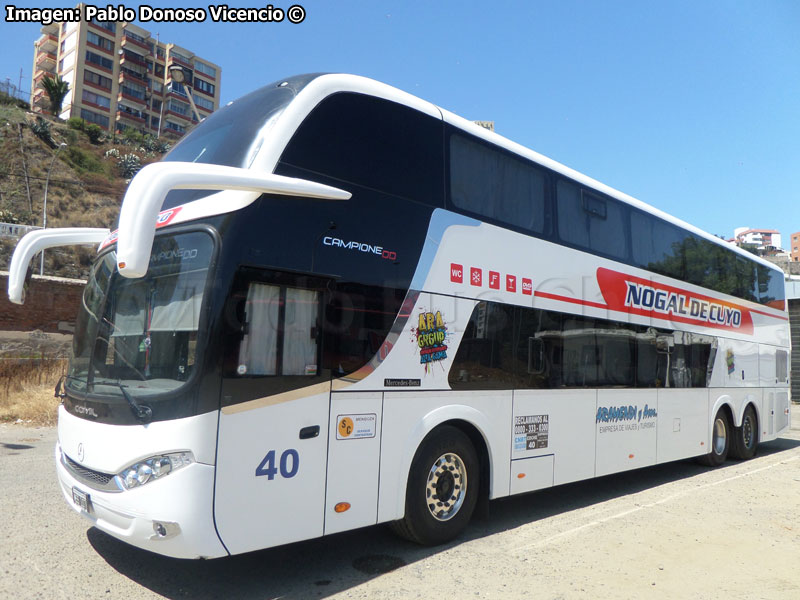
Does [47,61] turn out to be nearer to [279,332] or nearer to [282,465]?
[279,332]

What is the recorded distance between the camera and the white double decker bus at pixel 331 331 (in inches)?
164

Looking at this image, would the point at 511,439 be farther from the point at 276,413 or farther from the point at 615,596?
the point at 276,413

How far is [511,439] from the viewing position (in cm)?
662

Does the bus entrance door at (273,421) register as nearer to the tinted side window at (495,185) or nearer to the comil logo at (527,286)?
the tinted side window at (495,185)

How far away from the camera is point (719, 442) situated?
11516mm

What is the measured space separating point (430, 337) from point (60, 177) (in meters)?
49.0

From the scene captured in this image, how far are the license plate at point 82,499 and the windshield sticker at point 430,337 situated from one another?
9.39 feet

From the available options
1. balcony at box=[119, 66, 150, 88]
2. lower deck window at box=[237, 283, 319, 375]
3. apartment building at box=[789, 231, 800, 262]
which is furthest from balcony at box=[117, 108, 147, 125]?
apartment building at box=[789, 231, 800, 262]

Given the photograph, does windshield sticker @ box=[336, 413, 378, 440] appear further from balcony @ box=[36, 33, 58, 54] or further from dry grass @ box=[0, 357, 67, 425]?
balcony @ box=[36, 33, 58, 54]

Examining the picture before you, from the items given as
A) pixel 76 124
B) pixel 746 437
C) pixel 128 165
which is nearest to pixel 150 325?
pixel 746 437

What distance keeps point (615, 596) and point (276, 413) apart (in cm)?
294

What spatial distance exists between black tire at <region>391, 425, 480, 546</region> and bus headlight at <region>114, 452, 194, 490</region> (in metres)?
2.20

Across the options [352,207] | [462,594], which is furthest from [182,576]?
[352,207]

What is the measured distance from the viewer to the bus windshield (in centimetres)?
425
